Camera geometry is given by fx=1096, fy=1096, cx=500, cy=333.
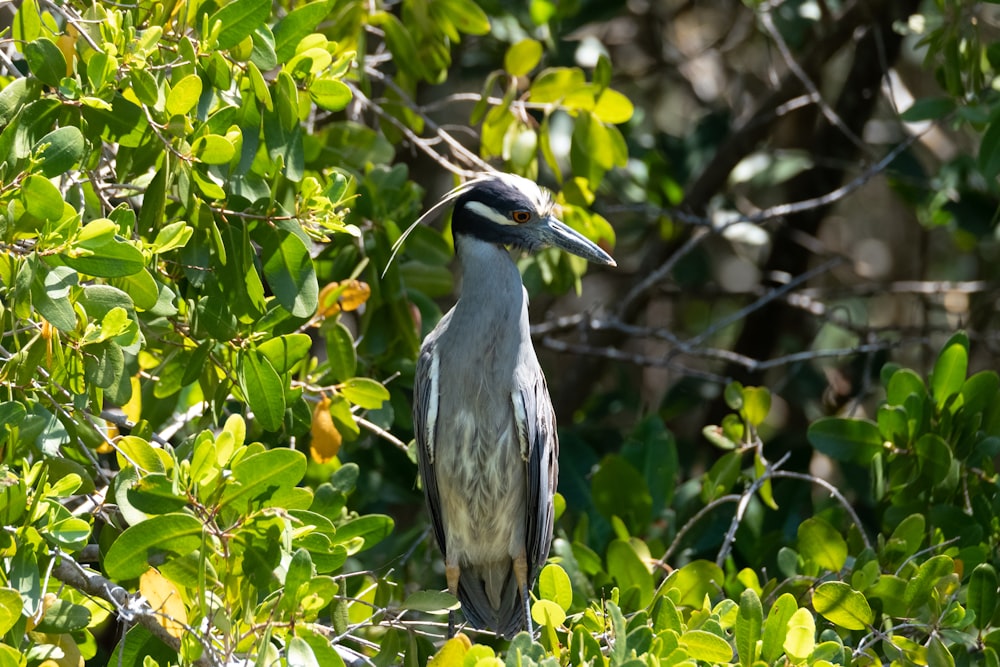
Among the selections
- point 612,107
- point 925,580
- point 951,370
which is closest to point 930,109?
point 951,370

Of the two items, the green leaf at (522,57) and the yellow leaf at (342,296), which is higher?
the green leaf at (522,57)

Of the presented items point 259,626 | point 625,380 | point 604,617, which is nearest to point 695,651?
point 604,617

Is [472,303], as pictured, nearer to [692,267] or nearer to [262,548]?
[262,548]

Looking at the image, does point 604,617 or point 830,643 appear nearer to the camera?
point 830,643

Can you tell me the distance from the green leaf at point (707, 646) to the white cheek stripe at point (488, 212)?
1.55 m

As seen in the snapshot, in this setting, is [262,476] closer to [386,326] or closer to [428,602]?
[428,602]

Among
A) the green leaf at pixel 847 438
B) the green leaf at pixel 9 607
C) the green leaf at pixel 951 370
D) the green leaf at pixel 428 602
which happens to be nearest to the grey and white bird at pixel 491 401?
the green leaf at pixel 428 602

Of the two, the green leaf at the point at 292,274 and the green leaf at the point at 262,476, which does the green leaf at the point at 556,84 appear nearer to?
the green leaf at the point at 292,274

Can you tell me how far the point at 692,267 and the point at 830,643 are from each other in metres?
3.10

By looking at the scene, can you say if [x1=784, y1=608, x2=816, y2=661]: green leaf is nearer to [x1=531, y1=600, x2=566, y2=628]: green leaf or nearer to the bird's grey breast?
[x1=531, y1=600, x2=566, y2=628]: green leaf

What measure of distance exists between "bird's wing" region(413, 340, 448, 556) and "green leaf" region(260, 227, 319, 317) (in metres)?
0.80

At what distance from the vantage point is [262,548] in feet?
7.68

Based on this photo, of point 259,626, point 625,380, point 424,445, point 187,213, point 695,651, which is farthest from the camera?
point 625,380

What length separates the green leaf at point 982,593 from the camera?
2.79 m
